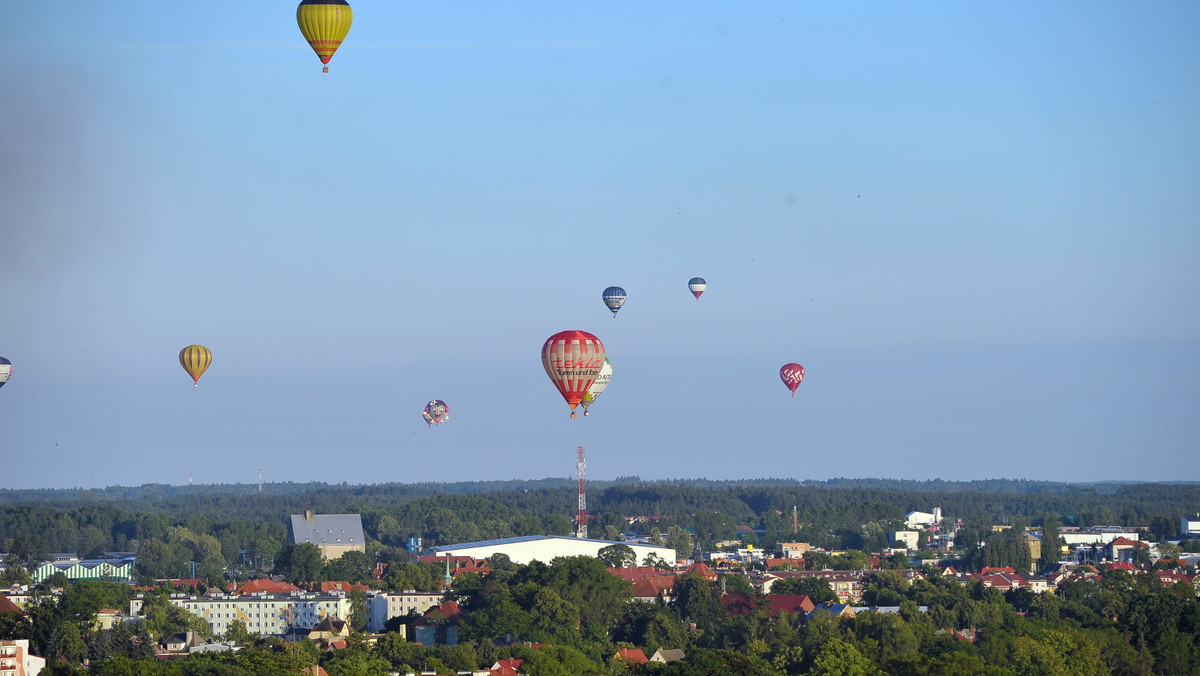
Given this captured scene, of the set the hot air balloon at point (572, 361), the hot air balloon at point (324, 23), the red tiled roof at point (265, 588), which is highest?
the hot air balloon at point (324, 23)

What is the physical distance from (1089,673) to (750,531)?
10965 centimetres

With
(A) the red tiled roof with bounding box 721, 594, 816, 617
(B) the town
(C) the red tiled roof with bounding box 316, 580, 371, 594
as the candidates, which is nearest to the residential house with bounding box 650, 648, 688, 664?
(B) the town

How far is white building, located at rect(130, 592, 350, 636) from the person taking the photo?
Answer: 72.5 m

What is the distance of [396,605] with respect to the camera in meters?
73.9

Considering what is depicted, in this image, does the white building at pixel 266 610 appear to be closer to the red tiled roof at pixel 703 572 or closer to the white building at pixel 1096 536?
the red tiled roof at pixel 703 572

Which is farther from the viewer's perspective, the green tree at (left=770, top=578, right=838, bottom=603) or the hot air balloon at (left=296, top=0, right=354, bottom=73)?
the green tree at (left=770, top=578, right=838, bottom=603)

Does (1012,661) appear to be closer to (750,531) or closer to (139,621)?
(139,621)

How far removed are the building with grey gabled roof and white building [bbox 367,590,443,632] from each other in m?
42.7

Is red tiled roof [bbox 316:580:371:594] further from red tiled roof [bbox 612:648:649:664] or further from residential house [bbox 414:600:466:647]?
red tiled roof [bbox 612:648:649:664]

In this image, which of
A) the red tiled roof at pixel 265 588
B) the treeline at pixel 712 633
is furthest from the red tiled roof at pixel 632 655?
the red tiled roof at pixel 265 588

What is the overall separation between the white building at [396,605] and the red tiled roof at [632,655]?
16.7 metres

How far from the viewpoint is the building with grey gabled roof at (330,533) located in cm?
Result: 11800

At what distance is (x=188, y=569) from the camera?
108188 mm

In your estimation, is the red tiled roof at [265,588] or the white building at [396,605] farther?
the red tiled roof at [265,588]
